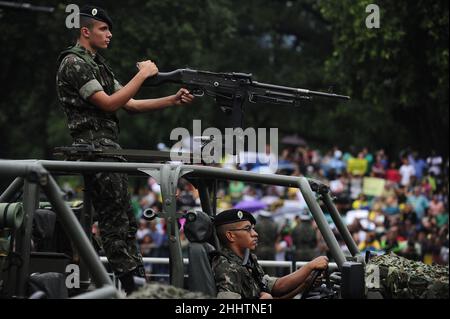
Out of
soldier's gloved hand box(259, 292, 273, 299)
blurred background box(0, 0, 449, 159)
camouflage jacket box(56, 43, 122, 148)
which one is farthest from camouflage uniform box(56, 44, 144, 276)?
blurred background box(0, 0, 449, 159)

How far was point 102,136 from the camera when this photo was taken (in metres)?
6.31

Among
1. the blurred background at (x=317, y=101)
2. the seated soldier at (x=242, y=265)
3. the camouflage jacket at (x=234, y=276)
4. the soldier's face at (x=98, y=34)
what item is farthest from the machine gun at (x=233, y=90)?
the blurred background at (x=317, y=101)

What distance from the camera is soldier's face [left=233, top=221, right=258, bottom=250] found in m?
6.23

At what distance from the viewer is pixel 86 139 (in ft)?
20.6

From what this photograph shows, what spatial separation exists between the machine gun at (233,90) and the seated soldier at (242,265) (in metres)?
0.69

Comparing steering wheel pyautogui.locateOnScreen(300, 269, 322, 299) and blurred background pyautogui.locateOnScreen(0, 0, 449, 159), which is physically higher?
blurred background pyautogui.locateOnScreen(0, 0, 449, 159)

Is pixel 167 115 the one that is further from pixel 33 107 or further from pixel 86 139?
pixel 86 139

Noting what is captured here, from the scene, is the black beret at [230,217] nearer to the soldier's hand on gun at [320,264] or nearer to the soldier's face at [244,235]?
the soldier's face at [244,235]

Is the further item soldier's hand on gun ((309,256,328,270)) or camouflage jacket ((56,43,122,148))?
camouflage jacket ((56,43,122,148))

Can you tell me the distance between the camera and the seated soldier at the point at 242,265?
19.3ft

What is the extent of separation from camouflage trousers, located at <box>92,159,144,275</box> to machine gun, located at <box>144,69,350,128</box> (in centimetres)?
78

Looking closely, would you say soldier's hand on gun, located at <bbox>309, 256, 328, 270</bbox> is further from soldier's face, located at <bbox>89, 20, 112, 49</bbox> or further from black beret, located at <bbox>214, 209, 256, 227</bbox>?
soldier's face, located at <bbox>89, 20, 112, 49</bbox>

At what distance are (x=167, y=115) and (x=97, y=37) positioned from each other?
77.0 feet

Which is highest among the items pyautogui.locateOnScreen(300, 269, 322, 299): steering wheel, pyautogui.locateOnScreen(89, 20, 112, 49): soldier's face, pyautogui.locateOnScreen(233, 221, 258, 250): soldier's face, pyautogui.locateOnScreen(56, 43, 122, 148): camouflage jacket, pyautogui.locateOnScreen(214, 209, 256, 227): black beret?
pyautogui.locateOnScreen(89, 20, 112, 49): soldier's face
